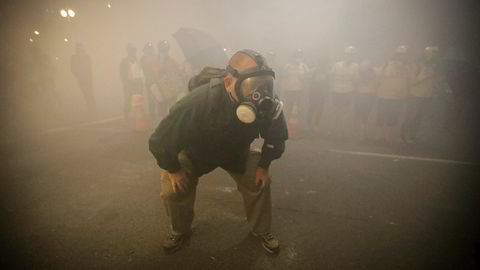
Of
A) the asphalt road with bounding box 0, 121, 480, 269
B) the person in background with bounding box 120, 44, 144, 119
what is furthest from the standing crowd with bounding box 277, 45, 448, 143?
the person in background with bounding box 120, 44, 144, 119

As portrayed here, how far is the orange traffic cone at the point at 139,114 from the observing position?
6.88m

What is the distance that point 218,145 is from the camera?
2469mm

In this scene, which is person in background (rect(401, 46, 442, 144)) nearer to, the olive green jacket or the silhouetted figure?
the olive green jacket

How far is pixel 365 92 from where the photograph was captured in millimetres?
7074

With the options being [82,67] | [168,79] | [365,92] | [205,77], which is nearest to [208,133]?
[205,77]

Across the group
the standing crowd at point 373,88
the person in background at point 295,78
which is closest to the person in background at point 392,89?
the standing crowd at point 373,88

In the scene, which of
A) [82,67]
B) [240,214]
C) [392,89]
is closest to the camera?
[240,214]

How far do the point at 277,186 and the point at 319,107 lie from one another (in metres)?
4.12

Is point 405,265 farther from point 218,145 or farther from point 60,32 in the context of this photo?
point 60,32

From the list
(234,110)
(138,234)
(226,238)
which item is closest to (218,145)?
(234,110)

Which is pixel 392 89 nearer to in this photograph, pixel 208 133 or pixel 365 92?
pixel 365 92

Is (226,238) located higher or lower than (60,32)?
lower

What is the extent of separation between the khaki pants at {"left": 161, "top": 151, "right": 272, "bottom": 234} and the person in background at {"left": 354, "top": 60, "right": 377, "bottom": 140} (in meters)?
4.93

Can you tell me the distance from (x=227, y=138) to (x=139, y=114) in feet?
16.8
